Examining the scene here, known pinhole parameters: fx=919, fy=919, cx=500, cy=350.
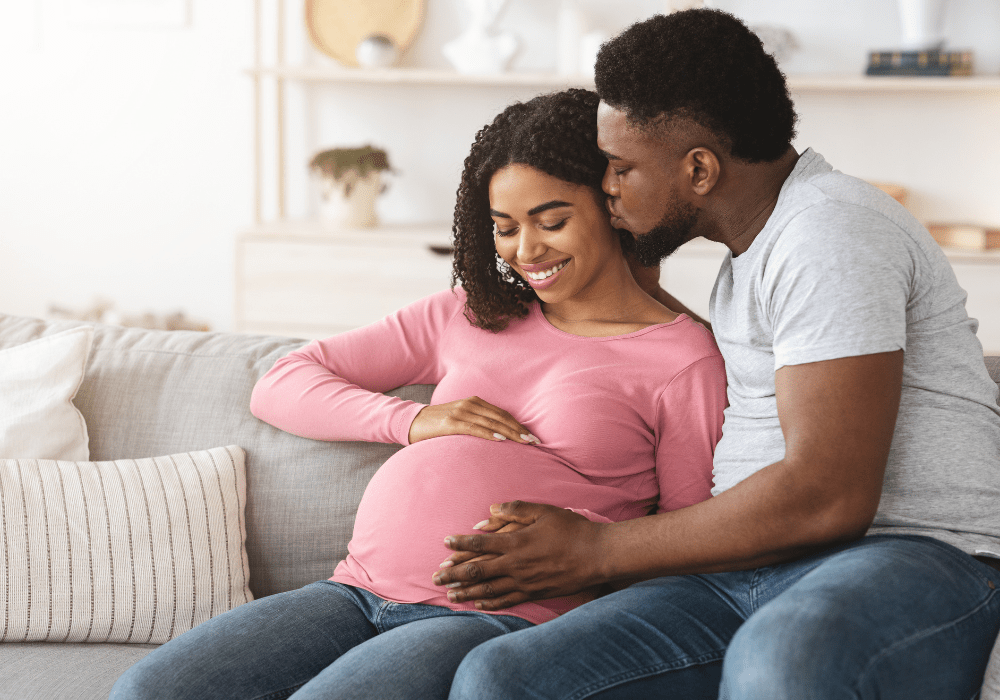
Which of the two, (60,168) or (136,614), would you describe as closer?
(136,614)

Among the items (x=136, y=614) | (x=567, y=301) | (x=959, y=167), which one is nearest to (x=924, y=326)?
(x=567, y=301)

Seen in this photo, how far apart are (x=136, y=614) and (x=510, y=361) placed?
0.62m

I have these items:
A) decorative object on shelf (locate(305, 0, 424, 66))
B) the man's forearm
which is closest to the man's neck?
the man's forearm

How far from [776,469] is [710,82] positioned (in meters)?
0.45

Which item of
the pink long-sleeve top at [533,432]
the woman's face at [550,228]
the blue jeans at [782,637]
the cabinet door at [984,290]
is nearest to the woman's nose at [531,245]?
the woman's face at [550,228]

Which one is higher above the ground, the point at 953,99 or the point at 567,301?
the point at 953,99

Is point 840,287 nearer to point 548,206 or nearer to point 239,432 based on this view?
point 548,206

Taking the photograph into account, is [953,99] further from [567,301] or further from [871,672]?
[871,672]

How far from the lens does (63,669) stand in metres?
1.17

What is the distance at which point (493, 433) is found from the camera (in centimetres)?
123

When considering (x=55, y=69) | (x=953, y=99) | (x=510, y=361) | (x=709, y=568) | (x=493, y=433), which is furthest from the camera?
(x=55, y=69)

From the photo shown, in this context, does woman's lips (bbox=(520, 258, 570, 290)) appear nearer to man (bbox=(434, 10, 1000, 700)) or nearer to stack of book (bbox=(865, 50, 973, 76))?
man (bbox=(434, 10, 1000, 700))

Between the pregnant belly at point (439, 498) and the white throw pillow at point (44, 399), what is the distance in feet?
1.64

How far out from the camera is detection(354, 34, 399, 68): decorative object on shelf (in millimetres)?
3074
